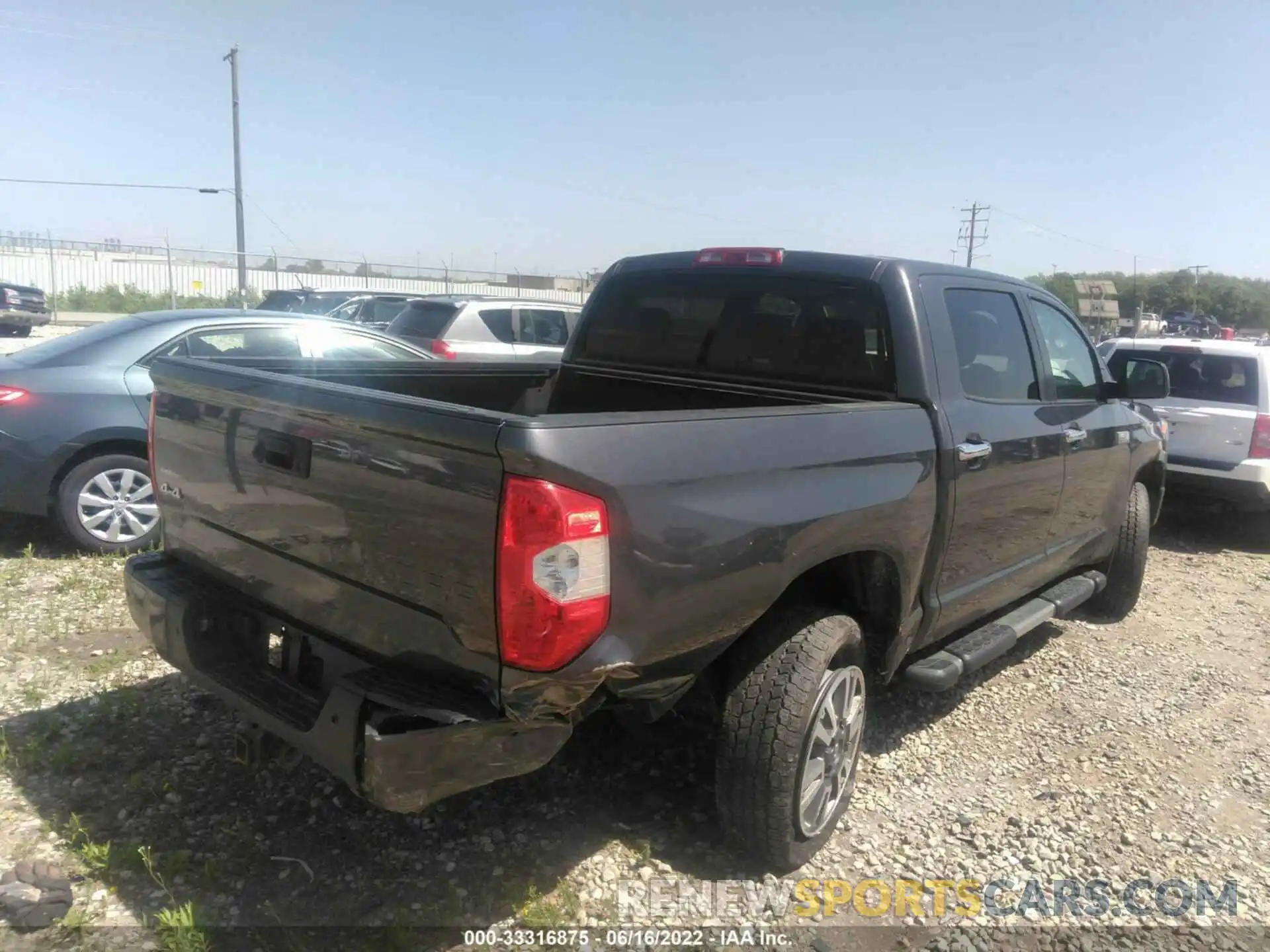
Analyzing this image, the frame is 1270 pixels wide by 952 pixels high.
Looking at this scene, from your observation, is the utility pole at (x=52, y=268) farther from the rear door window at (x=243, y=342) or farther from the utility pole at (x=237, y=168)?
the rear door window at (x=243, y=342)

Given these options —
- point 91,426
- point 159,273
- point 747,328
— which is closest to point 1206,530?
point 747,328

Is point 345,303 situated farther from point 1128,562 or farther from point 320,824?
point 320,824

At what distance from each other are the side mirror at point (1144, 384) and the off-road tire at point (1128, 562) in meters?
0.77

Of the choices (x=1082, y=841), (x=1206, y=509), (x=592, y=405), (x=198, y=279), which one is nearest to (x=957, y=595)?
(x=1082, y=841)

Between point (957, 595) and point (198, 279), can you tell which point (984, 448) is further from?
point (198, 279)

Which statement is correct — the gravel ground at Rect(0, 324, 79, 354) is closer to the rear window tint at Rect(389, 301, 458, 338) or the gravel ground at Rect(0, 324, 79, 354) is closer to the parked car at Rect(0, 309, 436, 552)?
the rear window tint at Rect(389, 301, 458, 338)

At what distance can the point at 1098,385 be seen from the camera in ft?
16.0

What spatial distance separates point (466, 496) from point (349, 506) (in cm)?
44

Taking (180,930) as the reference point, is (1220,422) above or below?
above

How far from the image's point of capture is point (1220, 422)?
7.42 m

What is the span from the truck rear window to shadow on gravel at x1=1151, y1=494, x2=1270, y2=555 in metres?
5.39

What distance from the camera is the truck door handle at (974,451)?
339 cm

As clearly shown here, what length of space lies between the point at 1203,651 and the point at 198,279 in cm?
3320

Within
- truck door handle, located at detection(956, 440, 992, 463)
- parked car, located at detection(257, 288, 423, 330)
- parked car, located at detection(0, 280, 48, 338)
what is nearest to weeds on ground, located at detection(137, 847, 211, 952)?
truck door handle, located at detection(956, 440, 992, 463)
